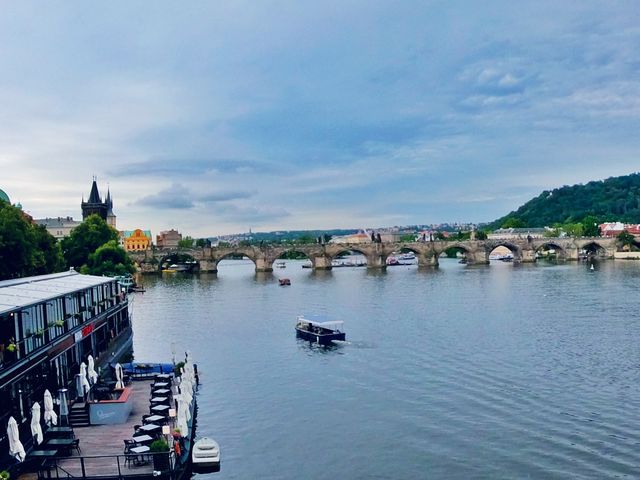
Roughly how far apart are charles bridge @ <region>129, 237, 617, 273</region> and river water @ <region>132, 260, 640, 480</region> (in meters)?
79.8

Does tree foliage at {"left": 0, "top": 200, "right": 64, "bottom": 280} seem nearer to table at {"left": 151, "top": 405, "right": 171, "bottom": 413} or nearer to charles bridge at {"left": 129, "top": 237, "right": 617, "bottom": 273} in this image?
table at {"left": 151, "top": 405, "right": 171, "bottom": 413}

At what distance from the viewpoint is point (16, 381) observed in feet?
82.2

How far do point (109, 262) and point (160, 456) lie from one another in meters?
75.7

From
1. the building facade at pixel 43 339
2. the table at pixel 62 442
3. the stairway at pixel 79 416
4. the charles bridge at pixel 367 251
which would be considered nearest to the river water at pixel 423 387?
the stairway at pixel 79 416

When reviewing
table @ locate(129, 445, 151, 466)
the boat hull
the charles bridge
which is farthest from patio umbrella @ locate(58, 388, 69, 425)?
the charles bridge

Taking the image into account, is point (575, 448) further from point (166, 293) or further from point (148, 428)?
point (166, 293)

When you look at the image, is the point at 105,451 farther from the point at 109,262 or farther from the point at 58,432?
the point at 109,262

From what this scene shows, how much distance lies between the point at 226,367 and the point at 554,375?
2316 centimetres

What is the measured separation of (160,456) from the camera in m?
23.7

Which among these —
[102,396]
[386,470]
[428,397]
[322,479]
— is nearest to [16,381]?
[102,396]

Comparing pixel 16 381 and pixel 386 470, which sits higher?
pixel 16 381

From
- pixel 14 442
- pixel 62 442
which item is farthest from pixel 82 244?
pixel 14 442

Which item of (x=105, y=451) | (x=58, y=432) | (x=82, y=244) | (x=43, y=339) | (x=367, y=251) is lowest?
(x=105, y=451)

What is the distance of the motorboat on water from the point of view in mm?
57562
